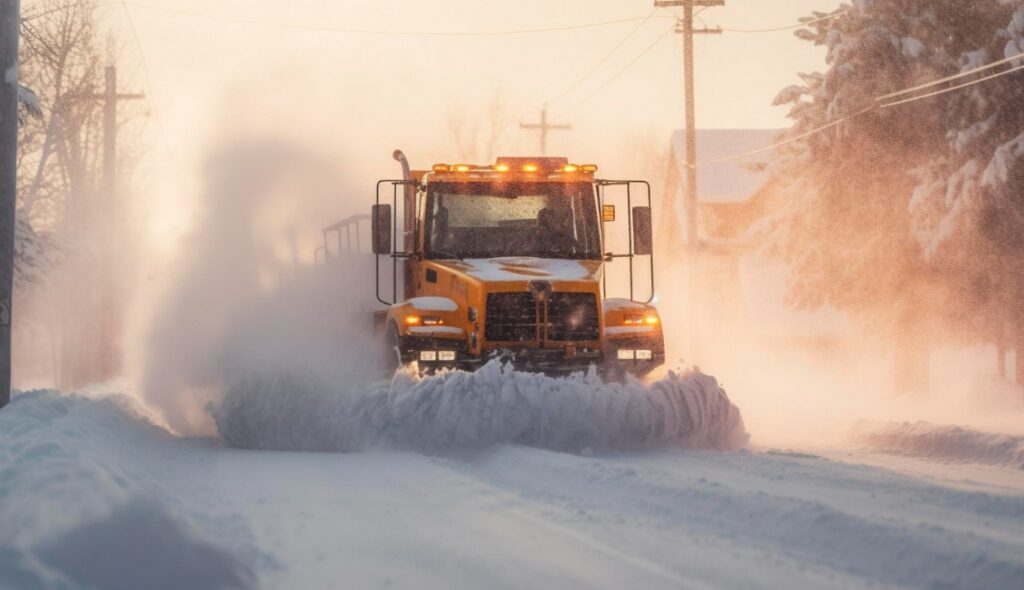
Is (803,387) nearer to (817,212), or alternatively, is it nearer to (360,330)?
(817,212)

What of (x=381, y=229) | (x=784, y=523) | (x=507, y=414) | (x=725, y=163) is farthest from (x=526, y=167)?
(x=725, y=163)

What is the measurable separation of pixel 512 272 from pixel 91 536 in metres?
7.20

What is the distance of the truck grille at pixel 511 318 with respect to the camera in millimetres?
12156

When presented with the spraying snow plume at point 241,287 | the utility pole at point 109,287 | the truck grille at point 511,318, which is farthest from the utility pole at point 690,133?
the truck grille at point 511,318

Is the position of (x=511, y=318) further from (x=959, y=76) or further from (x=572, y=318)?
(x=959, y=76)

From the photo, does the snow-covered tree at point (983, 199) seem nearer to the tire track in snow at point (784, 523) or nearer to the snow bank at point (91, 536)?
the tire track in snow at point (784, 523)

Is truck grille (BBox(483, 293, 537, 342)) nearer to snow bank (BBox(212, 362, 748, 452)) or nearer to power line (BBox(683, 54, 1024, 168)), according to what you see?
snow bank (BBox(212, 362, 748, 452))

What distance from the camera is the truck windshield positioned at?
13359 mm

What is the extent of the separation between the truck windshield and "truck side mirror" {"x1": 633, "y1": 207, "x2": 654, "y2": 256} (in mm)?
491

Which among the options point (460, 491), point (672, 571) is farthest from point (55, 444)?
point (672, 571)

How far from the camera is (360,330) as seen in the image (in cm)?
1438

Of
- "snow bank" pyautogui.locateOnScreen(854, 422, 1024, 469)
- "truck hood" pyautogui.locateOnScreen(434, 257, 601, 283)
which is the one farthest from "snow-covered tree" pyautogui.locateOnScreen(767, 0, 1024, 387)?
"truck hood" pyautogui.locateOnScreen(434, 257, 601, 283)

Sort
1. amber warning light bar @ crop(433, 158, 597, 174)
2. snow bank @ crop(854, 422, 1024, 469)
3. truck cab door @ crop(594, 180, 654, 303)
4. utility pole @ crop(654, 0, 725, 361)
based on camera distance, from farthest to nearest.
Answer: utility pole @ crop(654, 0, 725, 361) < amber warning light bar @ crop(433, 158, 597, 174) < truck cab door @ crop(594, 180, 654, 303) < snow bank @ crop(854, 422, 1024, 469)

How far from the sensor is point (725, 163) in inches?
2067
